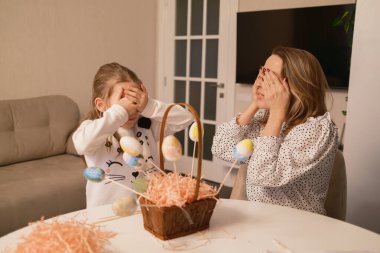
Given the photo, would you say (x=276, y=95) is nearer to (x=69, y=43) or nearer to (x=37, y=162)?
(x=37, y=162)

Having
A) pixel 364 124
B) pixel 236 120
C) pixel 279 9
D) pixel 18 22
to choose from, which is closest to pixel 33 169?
pixel 18 22

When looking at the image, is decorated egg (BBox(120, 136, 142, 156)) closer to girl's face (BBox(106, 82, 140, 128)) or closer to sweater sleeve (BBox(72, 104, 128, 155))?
sweater sleeve (BBox(72, 104, 128, 155))

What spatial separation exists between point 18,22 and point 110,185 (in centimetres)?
228

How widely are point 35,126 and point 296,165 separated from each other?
7.84 feet

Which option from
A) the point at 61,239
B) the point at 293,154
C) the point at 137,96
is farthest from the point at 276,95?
the point at 61,239

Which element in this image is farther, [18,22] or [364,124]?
[18,22]

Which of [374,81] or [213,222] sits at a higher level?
[374,81]

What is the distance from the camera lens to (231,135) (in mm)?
1492

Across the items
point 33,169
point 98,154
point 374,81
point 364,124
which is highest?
point 374,81

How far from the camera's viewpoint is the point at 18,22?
3086 millimetres

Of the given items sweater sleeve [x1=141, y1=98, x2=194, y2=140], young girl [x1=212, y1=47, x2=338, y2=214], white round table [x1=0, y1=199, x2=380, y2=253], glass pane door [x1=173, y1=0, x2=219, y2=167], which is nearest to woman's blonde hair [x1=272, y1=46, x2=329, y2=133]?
young girl [x1=212, y1=47, x2=338, y2=214]

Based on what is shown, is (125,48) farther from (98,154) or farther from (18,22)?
(98,154)

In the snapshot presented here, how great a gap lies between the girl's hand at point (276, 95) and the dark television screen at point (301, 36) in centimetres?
165

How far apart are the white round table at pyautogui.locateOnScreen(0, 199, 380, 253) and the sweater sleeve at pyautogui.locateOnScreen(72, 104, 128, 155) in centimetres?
34
